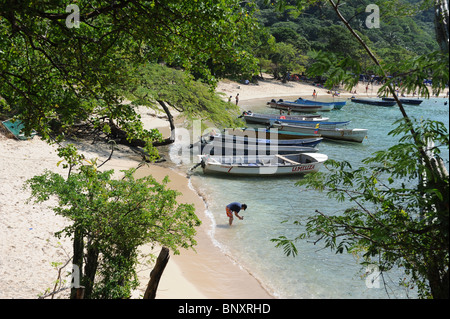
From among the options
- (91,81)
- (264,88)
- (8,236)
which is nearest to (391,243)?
(91,81)

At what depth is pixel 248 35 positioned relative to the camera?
20.4 ft

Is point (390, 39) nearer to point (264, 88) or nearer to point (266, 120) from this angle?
point (264, 88)

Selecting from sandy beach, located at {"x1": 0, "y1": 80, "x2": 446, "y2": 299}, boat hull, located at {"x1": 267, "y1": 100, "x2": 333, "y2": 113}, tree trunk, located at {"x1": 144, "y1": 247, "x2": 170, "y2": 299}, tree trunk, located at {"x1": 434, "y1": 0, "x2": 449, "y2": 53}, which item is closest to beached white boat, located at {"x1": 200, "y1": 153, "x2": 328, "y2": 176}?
sandy beach, located at {"x1": 0, "y1": 80, "x2": 446, "y2": 299}

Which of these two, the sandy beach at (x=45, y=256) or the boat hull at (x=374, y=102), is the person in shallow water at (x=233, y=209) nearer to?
the sandy beach at (x=45, y=256)

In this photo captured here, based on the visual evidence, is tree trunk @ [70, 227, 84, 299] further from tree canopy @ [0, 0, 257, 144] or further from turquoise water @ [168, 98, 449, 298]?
turquoise water @ [168, 98, 449, 298]

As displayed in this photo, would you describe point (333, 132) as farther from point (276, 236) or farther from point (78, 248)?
point (78, 248)

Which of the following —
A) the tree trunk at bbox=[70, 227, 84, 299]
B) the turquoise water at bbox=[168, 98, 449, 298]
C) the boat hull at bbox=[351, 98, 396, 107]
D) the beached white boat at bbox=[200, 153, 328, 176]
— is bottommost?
the turquoise water at bbox=[168, 98, 449, 298]

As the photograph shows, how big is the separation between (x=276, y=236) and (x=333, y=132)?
713 inches

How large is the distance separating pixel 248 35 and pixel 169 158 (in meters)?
15.5

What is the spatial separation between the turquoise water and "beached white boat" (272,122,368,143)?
10703 millimetres

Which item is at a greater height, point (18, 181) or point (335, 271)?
point (18, 181)

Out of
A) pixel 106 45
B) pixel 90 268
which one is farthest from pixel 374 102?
pixel 90 268

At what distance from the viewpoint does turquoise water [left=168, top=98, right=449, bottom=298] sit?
10.6 meters

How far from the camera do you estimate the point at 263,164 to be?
781 inches
